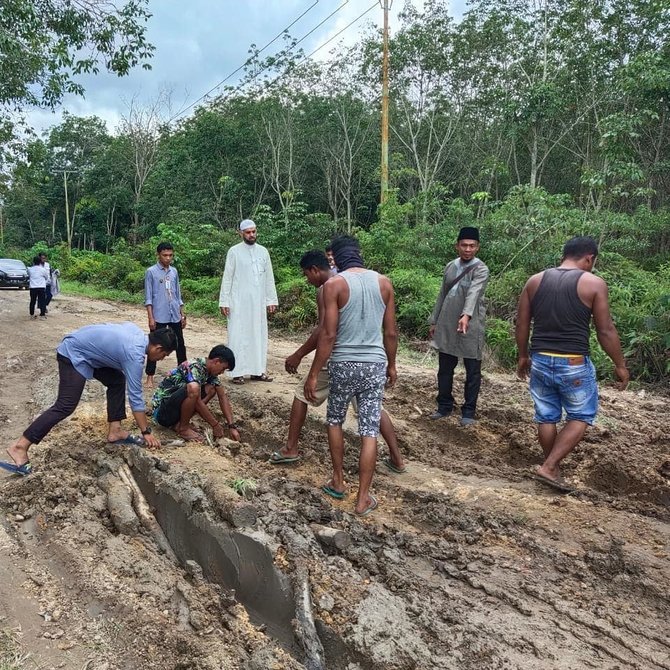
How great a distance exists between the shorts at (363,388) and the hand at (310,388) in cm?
16

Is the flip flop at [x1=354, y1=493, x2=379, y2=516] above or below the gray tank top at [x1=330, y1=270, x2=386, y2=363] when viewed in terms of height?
below

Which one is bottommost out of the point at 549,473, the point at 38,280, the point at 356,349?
the point at 549,473

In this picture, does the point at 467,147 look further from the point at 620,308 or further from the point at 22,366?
the point at 22,366

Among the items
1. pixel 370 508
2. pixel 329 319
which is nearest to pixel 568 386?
pixel 370 508

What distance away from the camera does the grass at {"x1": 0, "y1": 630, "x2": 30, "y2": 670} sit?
2525mm

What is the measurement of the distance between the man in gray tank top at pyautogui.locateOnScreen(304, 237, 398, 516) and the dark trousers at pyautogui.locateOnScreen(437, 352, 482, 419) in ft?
5.63

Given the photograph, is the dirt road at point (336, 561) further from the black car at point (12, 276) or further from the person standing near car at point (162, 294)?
the black car at point (12, 276)

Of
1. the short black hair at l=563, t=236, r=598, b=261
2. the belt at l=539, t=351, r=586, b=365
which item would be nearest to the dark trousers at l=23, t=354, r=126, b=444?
the belt at l=539, t=351, r=586, b=365

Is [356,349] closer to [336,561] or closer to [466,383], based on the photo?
[336,561]

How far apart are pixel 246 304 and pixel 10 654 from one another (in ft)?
14.3

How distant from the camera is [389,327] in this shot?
3936mm

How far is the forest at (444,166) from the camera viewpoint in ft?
34.6

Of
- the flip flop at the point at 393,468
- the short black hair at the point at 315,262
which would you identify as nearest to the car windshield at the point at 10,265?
the short black hair at the point at 315,262

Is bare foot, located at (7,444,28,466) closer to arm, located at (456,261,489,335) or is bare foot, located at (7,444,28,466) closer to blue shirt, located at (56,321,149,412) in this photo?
blue shirt, located at (56,321,149,412)
